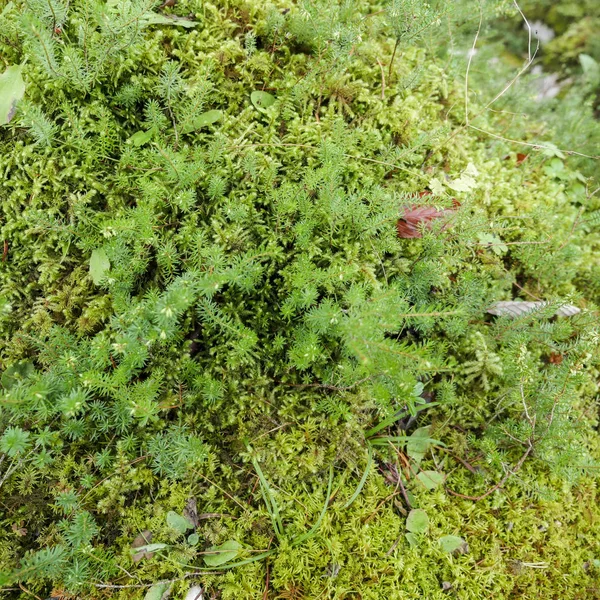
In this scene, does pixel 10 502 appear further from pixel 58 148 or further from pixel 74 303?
pixel 58 148

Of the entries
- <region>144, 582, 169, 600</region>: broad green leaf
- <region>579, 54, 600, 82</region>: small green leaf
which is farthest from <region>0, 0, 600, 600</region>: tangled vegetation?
<region>579, 54, 600, 82</region>: small green leaf

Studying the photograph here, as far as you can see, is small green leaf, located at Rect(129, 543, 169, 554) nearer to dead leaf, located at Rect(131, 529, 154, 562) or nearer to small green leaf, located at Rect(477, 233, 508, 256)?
dead leaf, located at Rect(131, 529, 154, 562)

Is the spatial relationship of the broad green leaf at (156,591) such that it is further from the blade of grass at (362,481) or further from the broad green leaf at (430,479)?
the broad green leaf at (430,479)

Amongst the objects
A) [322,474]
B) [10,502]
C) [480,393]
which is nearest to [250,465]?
[322,474]

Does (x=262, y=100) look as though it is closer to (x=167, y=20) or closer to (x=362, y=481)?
(x=167, y=20)

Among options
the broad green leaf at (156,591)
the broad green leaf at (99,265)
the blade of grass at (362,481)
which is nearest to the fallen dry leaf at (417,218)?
the blade of grass at (362,481)

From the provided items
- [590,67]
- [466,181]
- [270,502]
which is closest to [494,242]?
[466,181]

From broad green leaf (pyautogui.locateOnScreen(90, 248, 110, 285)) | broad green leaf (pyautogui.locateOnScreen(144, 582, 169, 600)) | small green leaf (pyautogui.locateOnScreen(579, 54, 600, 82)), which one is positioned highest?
small green leaf (pyautogui.locateOnScreen(579, 54, 600, 82))
